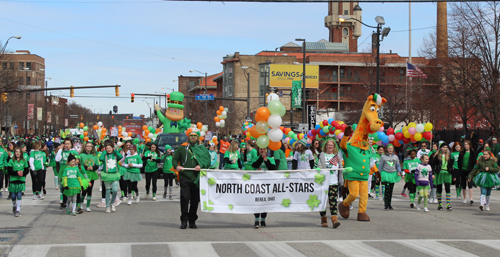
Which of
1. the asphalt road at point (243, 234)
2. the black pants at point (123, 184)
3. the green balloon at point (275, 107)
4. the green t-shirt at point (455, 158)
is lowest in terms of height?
the asphalt road at point (243, 234)

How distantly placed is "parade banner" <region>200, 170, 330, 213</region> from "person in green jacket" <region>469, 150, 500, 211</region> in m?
5.45

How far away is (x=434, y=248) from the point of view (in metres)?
8.86

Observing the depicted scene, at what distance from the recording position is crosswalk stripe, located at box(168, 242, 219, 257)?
329 inches

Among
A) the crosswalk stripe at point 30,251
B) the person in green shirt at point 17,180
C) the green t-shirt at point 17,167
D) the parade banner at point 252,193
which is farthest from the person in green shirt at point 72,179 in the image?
the crosswalk stripe at point 30,251

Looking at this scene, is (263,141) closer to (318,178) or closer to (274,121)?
(274,121)

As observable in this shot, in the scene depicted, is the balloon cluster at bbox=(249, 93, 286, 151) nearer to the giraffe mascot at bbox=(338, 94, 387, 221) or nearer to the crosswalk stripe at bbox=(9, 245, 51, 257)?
the giraffe mascot at bbox=(338, 94, 387, 221)

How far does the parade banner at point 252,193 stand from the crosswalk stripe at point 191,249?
1.72m

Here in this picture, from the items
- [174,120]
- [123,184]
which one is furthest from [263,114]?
[174,120]

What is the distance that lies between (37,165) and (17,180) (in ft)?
9.85

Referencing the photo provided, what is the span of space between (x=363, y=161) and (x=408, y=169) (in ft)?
11.8

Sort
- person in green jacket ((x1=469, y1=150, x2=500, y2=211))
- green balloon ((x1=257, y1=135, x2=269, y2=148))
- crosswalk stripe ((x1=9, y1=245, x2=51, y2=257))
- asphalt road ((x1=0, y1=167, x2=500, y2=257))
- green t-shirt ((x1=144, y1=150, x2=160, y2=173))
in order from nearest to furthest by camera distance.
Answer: crosswalk stripe ((x1=9, y1=245, x2=51, y2=257)), asphalt road ((x1=0, y1=167, x2=500, y2=257)), green balloon ((x1=257, y1=135, x2=269, y2=148)), person in green jacket ((x1=469, y1=150, x2=500, y2=211)), green t-shirt ((x1=144, y1=150, x2=160, y2=173))

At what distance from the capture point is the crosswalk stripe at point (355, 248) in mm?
8352

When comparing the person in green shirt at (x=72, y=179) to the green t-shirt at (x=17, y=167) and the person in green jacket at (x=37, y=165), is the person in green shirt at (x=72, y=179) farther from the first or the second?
the person in green jacket at (x=37, y=165)

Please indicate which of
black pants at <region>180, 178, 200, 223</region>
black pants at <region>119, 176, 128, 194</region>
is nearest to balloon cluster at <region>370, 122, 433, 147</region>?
black pants at <region>180, 178, 200, 223</region>
